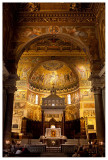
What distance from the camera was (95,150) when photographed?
9.90 m

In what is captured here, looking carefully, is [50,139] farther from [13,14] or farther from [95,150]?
[13,14]

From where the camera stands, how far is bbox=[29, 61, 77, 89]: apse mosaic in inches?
909

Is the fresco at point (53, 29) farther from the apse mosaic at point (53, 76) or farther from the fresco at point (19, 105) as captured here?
the fresco at point (19, 105)

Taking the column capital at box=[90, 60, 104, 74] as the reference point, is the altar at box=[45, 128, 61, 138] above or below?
below

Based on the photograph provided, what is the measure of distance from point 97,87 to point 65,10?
26.5 feet

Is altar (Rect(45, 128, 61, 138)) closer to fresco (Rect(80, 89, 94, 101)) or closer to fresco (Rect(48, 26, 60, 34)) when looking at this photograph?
fresco (Rect(80, 89, 94, 101))

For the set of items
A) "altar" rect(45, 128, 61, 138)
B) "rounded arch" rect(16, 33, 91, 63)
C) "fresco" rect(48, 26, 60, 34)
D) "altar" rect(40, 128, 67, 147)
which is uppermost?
"fresco" rect(48, 26, 60, 34)

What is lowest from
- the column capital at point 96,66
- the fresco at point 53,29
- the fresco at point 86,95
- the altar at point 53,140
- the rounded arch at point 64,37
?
the altar at point 53,140

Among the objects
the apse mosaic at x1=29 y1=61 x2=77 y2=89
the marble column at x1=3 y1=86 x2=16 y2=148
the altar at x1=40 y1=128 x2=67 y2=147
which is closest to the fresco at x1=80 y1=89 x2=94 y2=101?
the apse mosaic at x1=29 y1=61 x2=77 y2=89

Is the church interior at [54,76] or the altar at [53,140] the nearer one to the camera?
the church interior at [54,76]

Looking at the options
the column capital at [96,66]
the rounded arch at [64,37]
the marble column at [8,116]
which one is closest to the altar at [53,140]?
the marble column at [8,116]

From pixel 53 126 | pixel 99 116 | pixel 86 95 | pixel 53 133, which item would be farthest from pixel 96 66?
pixel 53 126

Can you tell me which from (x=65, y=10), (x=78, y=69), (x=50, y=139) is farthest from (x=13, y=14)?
(x=50, y=139)

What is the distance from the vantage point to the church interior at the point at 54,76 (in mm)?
11789
